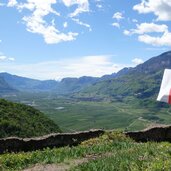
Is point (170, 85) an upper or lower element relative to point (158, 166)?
upper

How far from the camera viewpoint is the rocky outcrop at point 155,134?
1201 inches

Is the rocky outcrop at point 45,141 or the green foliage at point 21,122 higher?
the rocky outcrop at point 45,141

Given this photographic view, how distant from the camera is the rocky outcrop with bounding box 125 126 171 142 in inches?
1201

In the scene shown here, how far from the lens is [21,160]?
2092 cm

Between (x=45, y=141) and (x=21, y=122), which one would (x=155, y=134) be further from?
(x=21, y=122)

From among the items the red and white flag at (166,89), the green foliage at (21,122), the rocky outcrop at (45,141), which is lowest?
the green foliage at (21,122)

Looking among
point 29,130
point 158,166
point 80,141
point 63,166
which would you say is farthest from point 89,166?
point 29,130

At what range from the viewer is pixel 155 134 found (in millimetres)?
30750

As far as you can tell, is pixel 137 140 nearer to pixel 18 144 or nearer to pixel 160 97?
pixel 18 144

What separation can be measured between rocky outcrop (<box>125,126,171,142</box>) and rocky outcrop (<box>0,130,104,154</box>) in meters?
2.93

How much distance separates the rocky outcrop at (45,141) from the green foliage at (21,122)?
35876mm

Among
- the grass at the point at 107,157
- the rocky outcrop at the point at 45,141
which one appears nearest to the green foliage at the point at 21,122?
the rocky outcrop at the point at 45,141

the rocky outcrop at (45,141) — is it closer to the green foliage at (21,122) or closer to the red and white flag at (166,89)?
→ the red and white flag at (166,89)

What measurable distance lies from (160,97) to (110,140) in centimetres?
1176
